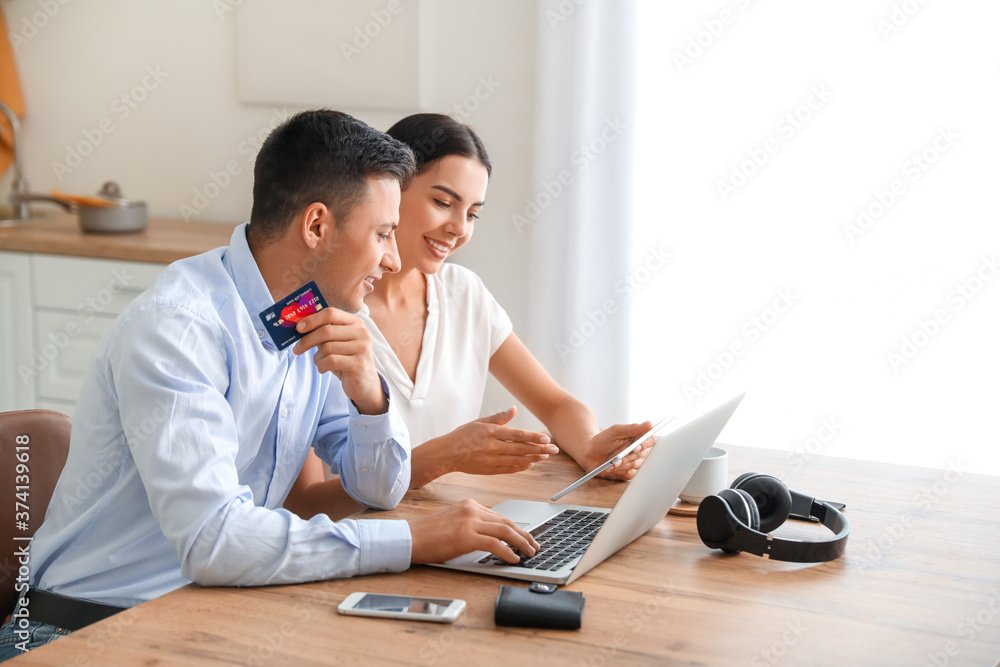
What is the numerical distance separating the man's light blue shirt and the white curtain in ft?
4.20

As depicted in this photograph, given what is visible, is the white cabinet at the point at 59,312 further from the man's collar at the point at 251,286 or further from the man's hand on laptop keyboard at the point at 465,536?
the man's hand on laptop keyboard at the point at 465,536

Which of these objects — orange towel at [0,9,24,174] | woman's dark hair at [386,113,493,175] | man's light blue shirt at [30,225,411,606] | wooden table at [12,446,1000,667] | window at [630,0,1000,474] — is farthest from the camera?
orange towel at [0,9,24,174]

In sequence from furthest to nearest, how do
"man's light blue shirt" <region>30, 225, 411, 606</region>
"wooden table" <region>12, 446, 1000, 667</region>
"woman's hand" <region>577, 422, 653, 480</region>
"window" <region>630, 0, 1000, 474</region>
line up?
1. "window" <region>630, 0, 1000, 474</region>
2. "woman's hand" <region>577, 422, 653, 480</region>
3. "man's light blue shirt" <region>30, 225, 411, 606</region>
4. "wooden table" <region>12, 446, 1000, 667</region>

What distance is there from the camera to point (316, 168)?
1.34 m

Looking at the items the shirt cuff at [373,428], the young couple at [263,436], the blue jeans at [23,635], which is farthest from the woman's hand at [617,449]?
the blue jeans at [23,635]

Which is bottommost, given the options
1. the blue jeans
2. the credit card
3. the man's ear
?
the blue jeans

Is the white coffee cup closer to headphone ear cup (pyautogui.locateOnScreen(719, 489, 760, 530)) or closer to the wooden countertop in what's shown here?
headphone ear cup (pyautogui.locateOnScreen(719, 489, 760, 530))

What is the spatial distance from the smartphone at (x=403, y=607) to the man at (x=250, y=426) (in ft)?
0.26

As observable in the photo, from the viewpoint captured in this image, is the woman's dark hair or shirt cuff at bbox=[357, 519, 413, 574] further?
the woman's dark hair

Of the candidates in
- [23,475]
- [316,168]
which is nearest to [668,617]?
[316,168]

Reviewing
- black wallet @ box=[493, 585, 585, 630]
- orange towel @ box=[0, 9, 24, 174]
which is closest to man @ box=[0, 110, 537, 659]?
black wallet @ box=[493, 585, 585, 630]

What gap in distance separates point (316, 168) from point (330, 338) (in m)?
0.24

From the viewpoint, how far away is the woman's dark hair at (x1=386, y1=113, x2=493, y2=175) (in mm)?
1900

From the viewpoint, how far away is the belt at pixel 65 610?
1.22 meters
